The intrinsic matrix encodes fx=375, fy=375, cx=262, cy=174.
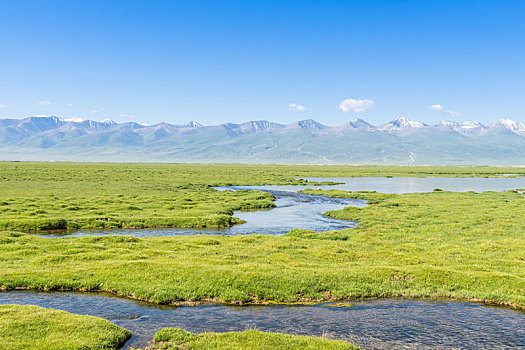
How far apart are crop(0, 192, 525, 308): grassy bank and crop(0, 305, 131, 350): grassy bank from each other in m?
4.64

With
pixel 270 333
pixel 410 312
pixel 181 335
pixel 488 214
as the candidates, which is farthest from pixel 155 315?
pixel 488 214

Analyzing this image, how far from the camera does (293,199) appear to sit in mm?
82750

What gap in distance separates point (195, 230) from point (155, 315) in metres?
27.8

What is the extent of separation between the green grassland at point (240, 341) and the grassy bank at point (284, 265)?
5043mm

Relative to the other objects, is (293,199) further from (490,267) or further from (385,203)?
(490,267)

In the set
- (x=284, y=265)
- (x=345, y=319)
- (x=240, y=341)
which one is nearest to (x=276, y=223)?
(x=284, y=265)

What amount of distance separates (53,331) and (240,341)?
326 inches

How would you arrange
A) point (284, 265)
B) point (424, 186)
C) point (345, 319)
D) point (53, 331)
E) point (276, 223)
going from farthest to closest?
point (424, 186) < point (276, 223) < point (284, 265) < point (345, 319) < point (53, 331)

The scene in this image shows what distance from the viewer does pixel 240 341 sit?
1639 cm

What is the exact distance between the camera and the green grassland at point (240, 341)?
16.0m

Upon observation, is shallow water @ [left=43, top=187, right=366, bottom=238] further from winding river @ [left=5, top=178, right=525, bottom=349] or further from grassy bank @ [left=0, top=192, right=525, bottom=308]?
winding river @ [left=5, top=178, right=525, bottom=349]

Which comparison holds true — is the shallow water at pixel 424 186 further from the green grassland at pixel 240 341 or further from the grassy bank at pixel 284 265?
the green grassland at pixel 240 341

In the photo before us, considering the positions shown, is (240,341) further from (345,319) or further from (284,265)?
(284,265)

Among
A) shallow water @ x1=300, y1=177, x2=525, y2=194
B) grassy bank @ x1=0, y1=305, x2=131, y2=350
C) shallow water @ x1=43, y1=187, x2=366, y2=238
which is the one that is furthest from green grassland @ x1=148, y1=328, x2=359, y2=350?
shallow water @ x1=300, y1=177, x2=525, y2=194
